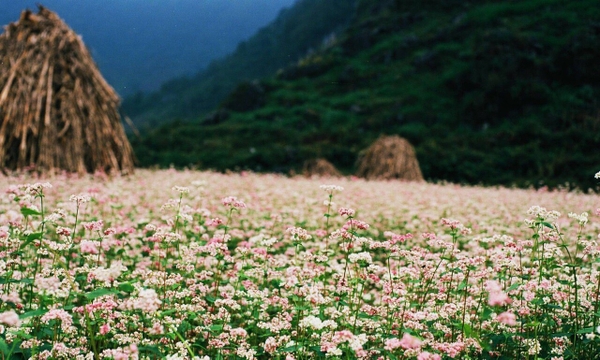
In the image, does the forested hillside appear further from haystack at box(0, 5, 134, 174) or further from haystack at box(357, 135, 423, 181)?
haystack at box(0, 5, 134, 174)

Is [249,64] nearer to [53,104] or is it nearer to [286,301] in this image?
[53,104]

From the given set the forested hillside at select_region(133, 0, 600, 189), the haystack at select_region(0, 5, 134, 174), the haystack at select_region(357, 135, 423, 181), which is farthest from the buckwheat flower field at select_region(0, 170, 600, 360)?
A: the forested hillside at select_region(133, 0, 600, 189)

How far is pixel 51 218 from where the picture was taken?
3090mm

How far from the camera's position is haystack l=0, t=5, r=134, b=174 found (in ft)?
35.9

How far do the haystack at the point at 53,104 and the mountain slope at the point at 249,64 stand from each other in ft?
213

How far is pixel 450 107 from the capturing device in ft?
116

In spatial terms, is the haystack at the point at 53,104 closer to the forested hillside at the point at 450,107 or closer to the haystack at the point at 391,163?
the haystack at the point at 391,163

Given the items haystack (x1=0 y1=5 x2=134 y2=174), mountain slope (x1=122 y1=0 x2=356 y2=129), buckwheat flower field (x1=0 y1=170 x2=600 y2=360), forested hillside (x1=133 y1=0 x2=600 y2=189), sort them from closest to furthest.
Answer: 1. buckwheat flower field (x1=0 y1=170 x2=600 y2=360)
2. haystack (x1=0 y1=5 x2=134 y2=174)
3. forested hillside (x1=133 y1=0 x2=600 y2=189)
4. mountain slope (x1=122 y1=0 x2=356 y2=129)

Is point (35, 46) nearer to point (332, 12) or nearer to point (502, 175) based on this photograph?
point (502, 175)

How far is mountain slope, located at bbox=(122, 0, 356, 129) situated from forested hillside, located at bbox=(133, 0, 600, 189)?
115 feet

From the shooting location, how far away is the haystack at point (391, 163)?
19844mm

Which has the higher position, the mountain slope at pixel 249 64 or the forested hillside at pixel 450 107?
the mountain slope at pixel 249 64

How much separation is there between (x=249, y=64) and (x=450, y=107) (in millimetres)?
67658

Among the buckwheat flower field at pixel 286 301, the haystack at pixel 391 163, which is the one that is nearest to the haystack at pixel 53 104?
the buckwheat flower field at pixel 286 301
